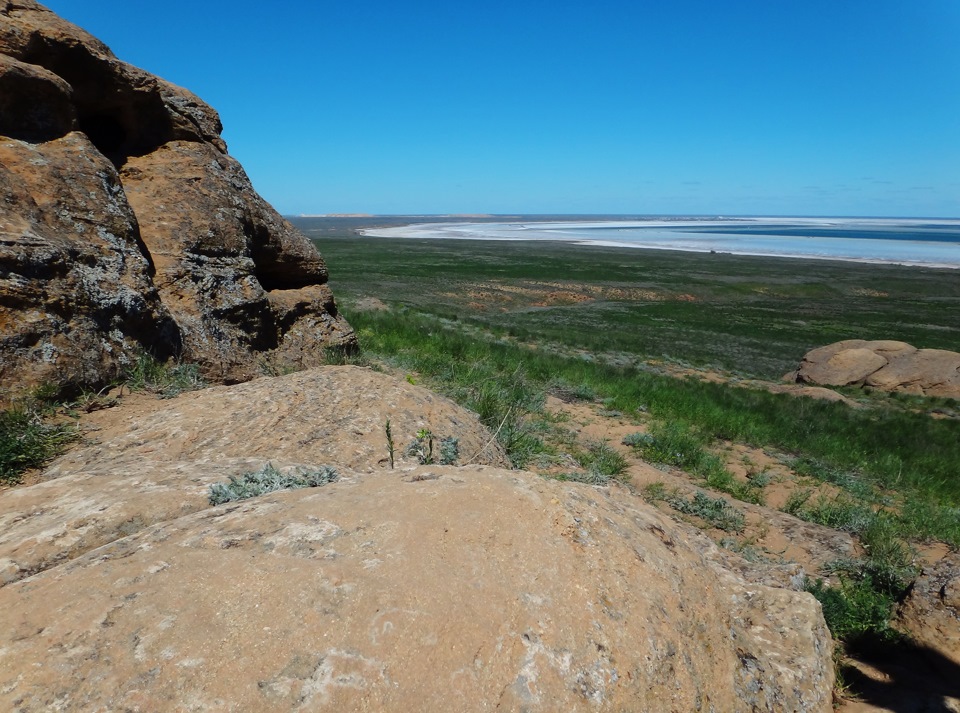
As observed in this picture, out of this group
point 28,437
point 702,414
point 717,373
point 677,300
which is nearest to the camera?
point 28,437

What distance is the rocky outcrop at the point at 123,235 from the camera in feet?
17.6

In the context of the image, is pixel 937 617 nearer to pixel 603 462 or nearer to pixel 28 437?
pixel 603 462

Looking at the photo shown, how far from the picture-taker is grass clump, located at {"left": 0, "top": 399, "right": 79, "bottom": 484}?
407 cm

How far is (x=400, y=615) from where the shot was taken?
220 cm

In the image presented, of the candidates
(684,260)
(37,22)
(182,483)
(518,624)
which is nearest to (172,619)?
(518,624)

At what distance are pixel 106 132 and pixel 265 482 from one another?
777 centimetres

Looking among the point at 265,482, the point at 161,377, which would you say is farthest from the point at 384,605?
the point at 161,377

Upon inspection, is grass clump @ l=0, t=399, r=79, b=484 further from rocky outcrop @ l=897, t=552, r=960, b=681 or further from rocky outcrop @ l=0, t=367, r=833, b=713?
rocky outcrop @ l=897, t=552, r=960, b=681

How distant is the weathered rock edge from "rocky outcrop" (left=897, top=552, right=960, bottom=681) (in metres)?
1.90

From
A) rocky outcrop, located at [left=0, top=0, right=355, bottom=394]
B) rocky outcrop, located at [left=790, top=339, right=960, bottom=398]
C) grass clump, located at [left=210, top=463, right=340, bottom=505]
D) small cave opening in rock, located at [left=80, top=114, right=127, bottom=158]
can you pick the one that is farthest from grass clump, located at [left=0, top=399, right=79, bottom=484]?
rocky outcrop, located at [left=790, top=339, right=960, bottom=398]

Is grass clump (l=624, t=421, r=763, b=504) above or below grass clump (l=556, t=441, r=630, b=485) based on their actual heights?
below

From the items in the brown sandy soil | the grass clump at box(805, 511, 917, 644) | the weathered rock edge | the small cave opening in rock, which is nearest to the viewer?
the weathered rock edge

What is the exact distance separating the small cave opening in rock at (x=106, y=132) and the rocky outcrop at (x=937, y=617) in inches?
416

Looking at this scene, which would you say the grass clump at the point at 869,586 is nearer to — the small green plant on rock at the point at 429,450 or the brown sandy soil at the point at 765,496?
the brown sandy soil at the point at 765,496
